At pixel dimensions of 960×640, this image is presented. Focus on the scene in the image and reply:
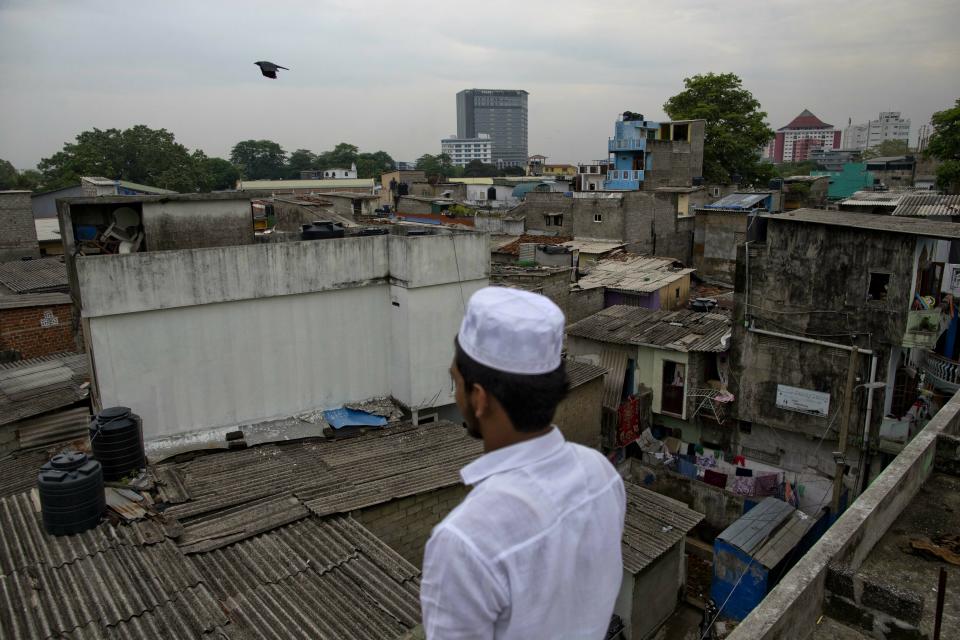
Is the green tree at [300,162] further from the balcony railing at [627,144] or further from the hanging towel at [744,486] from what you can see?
the hanging towel at [744,486]

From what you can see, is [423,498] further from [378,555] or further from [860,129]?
[860,129]

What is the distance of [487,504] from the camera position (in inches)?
58.6

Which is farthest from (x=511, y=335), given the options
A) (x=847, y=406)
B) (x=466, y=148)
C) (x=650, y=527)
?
(x=466, y=148)

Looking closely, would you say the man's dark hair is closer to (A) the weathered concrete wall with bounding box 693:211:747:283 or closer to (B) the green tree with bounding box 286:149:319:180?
(A) the weathered concrete wall with bounding box 693:211:747:283

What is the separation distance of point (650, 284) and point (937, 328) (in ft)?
32.7

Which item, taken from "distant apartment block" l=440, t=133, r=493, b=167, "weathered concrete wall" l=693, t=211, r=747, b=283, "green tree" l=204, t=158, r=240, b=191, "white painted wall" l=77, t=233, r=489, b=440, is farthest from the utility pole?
"distant apartment block" l=440, t=133, r=493, b=167

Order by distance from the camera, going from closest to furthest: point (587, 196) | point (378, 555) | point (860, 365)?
point (378, 555) → point (860, 365) → point (587, 196)

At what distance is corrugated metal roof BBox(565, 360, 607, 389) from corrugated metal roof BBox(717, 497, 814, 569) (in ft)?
14.0

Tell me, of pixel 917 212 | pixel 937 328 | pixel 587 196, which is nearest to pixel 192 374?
pixel 937 328

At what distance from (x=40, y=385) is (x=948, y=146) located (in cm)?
3243

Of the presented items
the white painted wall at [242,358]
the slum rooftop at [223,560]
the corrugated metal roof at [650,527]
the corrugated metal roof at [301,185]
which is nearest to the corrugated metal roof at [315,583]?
the slum rooftop at [223,560]

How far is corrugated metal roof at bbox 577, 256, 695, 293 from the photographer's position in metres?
21.9

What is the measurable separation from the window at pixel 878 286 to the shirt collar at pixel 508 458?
14.3 meters

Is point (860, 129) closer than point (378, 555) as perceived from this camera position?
No
